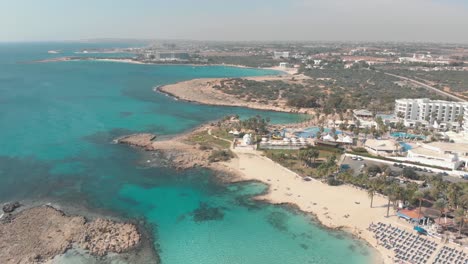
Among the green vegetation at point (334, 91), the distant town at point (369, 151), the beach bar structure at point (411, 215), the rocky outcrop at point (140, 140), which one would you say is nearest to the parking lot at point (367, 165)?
the distant town at point (369, 151)

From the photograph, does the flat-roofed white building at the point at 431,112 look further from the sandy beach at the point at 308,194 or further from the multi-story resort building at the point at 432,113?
A: the sandy beach at the point at 308,194

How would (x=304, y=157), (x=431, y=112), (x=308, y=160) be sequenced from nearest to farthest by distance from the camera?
1. (x=304, y=157)
2. (x=308, y=160)
3. (x=431, y=112)

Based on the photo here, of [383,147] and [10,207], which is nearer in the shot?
[10,207]

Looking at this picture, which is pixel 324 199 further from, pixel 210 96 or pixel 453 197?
pixel 210 96

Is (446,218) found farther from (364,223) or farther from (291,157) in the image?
(291,157)

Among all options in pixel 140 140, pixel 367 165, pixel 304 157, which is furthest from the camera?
pixel 140 140

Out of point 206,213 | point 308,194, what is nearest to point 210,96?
point 308,194

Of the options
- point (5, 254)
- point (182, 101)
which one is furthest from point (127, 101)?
point (5, 254)
